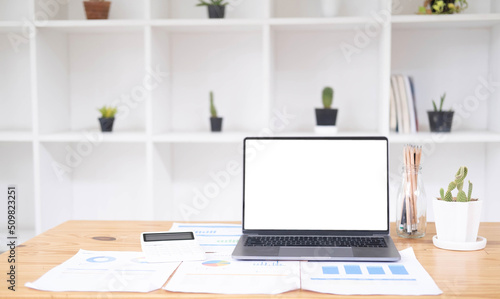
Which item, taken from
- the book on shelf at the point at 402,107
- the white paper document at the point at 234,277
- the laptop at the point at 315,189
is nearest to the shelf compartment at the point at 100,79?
the book on shelf at the point at 402,107

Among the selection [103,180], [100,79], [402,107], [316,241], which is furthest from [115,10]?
[316,241]

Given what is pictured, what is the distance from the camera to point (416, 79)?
2.94m

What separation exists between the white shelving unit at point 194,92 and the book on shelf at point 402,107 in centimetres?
9

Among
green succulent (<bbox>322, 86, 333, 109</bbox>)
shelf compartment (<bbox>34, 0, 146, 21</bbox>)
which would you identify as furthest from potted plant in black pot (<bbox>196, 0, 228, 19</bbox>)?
green succulent (<bbox>322, 86, 333, 109</bbox>)

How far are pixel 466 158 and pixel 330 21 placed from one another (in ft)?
3.47

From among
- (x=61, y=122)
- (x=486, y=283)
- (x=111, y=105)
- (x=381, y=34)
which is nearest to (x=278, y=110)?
(x=381, y=34)

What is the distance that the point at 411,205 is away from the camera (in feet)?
5.17

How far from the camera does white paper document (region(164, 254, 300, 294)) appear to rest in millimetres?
1173

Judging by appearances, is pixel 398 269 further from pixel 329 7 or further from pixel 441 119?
pixel 329 7

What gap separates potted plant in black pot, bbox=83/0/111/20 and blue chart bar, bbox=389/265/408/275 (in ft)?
6.87

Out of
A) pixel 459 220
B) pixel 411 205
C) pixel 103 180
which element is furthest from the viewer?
pixel 103 180

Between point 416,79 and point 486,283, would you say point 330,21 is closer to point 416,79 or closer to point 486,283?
point 416,79

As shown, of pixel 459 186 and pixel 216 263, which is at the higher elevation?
pixel 459 186

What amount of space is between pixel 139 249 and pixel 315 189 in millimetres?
499
